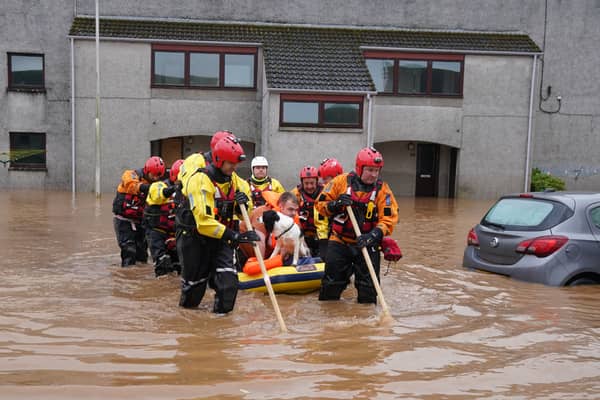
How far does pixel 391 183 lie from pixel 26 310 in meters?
19.4

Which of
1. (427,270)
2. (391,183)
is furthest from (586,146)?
(427,270)

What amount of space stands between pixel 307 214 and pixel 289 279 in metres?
1.42

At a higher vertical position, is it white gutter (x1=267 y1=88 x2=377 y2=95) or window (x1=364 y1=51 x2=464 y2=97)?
window (x1=364 y1=51 x2=464 y2=97)

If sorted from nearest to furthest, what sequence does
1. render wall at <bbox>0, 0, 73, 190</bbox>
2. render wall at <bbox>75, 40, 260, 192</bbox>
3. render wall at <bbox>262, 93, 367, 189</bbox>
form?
1. render wall at <bbox>262, 93, 367, 189</bbox>
2. render wall at <bbox>75, 40, 260, 192</bbox>
3. render wall at <bbox>0, 0, 73, 190</bbox>

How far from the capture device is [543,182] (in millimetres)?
23609

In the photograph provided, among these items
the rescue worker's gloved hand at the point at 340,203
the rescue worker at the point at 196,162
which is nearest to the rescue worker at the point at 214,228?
the rescue worker at the point at 196,162

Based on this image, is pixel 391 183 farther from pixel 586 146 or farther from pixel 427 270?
pixel 427 270

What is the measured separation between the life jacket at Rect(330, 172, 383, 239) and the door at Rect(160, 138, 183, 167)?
1789 centimetres

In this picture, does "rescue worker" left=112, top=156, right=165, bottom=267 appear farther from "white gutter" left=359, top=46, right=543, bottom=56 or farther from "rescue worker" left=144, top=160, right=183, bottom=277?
"white gutter" left=359, top=46, right=543, bottom=56

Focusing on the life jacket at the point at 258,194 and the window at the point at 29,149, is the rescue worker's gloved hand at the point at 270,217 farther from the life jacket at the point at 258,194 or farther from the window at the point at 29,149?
the window at the point at 29,149

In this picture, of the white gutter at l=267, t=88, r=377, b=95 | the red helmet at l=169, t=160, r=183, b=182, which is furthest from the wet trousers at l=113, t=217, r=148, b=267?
the white gutter at l=267, t=88, r=377, b=95

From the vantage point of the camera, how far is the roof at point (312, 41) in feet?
68.7

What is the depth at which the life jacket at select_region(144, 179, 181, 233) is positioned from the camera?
849 centimetres

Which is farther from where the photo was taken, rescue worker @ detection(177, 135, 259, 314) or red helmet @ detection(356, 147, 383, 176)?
red helmet @ detection(356, 147, 383, 176)
